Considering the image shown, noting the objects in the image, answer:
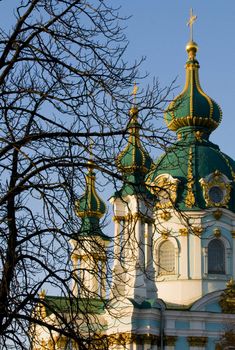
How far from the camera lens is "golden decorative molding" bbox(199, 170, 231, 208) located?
33719 mm

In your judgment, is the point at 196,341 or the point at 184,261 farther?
the point at 184,261

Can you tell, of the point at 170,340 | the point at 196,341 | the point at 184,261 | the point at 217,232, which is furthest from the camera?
the point at 217,232

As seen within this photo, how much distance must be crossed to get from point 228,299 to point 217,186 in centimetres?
470

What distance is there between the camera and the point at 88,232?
9.56 metres

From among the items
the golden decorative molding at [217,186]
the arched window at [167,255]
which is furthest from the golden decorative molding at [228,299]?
the golden decorative molding at [217,186]

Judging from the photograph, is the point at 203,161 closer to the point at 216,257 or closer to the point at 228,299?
the point at 216,257

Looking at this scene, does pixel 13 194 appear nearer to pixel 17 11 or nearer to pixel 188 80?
pixel 17 11

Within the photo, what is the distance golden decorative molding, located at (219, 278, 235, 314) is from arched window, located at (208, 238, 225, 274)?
1.21 metres

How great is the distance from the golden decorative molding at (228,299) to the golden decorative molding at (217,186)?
3420mm

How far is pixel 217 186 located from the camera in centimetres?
3400

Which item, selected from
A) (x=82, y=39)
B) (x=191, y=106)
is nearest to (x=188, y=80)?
(x=191, y=106)

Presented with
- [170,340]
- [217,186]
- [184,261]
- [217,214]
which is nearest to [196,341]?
[170,340]

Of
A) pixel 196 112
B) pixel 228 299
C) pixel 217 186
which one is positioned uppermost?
pixel 196 112

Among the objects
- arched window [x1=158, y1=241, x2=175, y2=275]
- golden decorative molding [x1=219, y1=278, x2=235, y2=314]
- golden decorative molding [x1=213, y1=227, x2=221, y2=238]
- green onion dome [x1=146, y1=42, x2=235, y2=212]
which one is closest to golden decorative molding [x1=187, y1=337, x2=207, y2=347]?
golden decorative molding [x1=219, y1=278, x2=235, y2=314]
